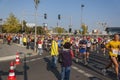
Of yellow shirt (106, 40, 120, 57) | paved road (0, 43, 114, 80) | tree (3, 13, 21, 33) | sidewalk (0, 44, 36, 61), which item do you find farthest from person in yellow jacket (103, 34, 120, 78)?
tree (3, 13, 21, 33)

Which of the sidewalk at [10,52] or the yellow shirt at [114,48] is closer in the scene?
the yellow shirt at [114,48]

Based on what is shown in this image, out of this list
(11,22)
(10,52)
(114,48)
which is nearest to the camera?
(114,48)

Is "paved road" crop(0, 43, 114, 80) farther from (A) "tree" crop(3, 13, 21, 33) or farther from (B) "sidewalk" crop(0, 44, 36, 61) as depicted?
(A) "tree" crop(3, 13, 21, 33)

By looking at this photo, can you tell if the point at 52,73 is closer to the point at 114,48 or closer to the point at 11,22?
the point at 114,48

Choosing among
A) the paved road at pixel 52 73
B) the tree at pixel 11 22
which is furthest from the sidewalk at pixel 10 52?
the tree at pixel 11 22

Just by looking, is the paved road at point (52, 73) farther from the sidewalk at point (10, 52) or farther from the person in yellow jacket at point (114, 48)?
the sidewalk at point (10, 52)

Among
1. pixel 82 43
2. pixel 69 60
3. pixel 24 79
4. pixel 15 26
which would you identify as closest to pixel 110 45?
pixel 69 60

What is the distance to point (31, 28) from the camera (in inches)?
5605

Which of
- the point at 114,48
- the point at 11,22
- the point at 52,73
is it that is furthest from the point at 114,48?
the point at 11,22

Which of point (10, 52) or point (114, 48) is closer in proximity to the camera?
point (114, 48)

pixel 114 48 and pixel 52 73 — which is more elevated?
pixel 114 48

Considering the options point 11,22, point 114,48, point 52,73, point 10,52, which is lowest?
point 10,52

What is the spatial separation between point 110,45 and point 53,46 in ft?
14.7

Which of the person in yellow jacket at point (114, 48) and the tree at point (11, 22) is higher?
the tree at point (11, 22)
